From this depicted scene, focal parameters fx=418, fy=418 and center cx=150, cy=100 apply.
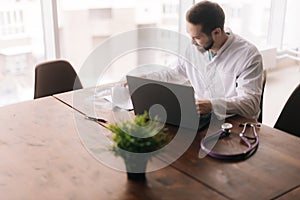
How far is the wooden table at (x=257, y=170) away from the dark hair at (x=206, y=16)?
68cm

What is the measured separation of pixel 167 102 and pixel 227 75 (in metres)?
0.66

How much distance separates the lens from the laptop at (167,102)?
1.72m

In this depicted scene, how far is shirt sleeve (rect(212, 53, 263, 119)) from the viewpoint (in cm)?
197

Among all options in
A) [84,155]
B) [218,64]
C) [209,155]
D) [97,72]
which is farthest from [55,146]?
[97,72]

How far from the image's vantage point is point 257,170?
58.6 inches

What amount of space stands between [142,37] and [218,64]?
193 cm

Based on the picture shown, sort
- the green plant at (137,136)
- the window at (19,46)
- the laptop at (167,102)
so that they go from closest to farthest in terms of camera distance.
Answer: the green plant at (137,136), the laptop at (167,102), the window at (19,46)

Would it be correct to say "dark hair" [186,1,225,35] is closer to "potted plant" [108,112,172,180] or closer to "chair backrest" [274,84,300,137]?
"chair backrest" [274,84,300,137]

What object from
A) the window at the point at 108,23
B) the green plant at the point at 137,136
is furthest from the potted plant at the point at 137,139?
the window at the point at 108,23

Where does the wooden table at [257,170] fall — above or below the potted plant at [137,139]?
below

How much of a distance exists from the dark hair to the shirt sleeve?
0.27 metres

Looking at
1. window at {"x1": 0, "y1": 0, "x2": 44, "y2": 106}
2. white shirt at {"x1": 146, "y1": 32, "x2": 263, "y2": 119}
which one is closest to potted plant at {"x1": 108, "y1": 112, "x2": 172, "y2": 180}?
white shirt at {"x1": 146, "y1": 32, "x2": 263, "y2": 119}

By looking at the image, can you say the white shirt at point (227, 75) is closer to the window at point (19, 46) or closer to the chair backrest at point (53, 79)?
the chair backrest at point (53, 79)

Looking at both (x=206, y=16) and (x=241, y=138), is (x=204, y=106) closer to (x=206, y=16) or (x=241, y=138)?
(x=241, y=138)
